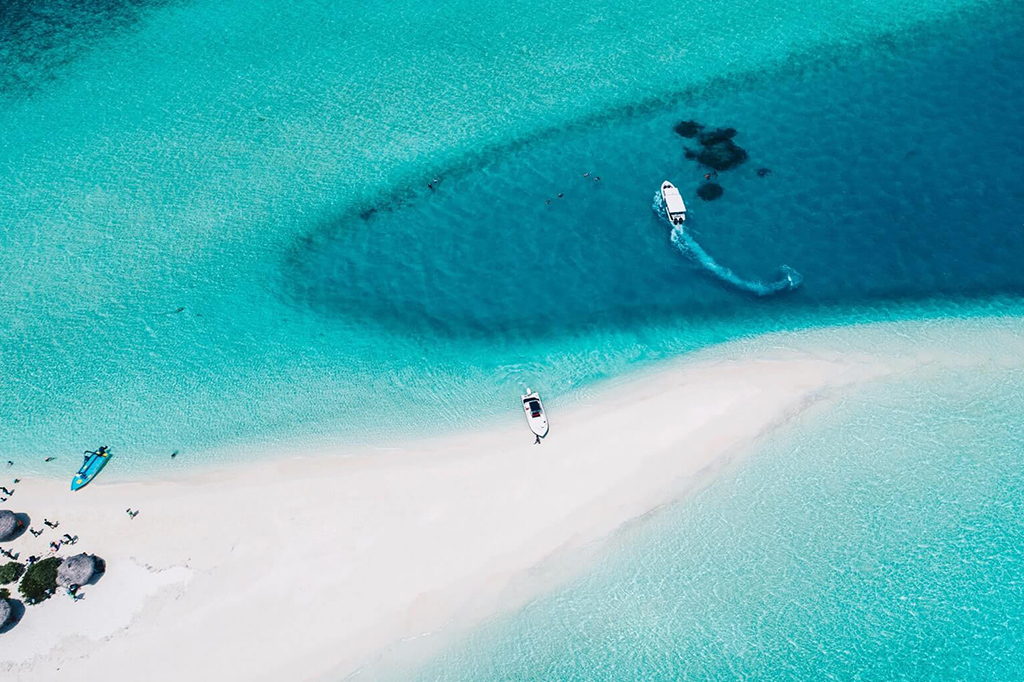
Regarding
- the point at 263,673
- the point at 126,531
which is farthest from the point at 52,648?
the point at 263,673

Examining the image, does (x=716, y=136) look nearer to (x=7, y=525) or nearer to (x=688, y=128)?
(x=688, y=128)

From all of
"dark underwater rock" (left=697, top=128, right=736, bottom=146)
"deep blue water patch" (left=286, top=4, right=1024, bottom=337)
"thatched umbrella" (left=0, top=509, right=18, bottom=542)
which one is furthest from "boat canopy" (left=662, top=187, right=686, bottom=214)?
"thatched umbrella" (left=0, top=509, right=18, bottom=542)

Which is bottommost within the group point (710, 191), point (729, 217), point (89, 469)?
point (729, 217)

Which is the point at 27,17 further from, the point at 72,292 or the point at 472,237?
the point at 472,237

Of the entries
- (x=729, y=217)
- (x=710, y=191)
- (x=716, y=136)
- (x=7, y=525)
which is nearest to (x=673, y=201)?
(x=710, y=191)

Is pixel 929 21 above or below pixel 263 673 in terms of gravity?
above

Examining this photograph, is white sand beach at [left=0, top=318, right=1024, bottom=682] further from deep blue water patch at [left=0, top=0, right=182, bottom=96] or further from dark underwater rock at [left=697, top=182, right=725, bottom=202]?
deep blue water patch at [left=0, top=0, right=182, bottom=96]
